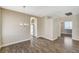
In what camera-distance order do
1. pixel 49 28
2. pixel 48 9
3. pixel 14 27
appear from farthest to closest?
pixel 49 28 → pixel 14 27 → pixel 48 9

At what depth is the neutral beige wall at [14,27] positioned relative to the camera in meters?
4.14

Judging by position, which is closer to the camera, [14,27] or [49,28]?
[14,27]

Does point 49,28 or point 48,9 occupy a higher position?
point 48,9

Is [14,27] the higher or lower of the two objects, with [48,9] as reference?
lower

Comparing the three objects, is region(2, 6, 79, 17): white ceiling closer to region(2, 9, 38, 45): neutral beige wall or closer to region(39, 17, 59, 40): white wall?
region(2, 9, 38, 45): neutral beige wall

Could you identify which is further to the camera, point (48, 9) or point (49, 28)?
point (49, 28)

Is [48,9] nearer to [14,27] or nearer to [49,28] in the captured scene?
[14,27]

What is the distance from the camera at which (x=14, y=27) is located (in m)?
4.42

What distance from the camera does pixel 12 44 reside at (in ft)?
13.4

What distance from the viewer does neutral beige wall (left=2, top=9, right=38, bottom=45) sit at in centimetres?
414

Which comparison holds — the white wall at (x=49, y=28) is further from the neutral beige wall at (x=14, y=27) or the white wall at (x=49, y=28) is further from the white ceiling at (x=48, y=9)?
the neutral beige wall at (x=14, y=27)

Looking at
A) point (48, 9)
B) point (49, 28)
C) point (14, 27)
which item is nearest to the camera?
point (48, 9)

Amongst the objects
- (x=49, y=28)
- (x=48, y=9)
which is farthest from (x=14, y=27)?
(x=49, y=28)
